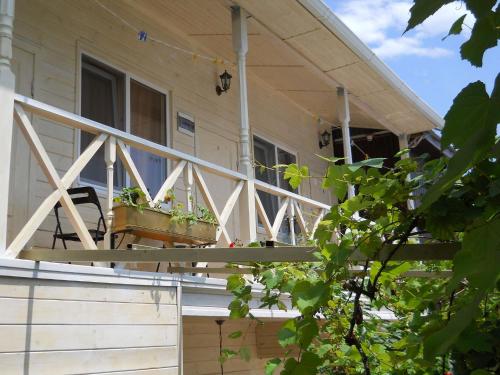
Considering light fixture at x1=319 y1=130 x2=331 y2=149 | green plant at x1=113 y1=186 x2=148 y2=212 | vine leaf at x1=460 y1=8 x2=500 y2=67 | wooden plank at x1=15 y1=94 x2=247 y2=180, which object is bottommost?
vine leaf at x1=460 y1=8 x2=500 y2=67

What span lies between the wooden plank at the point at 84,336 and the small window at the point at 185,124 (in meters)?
3.48

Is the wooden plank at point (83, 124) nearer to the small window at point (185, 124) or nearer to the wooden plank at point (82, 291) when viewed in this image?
the wooden plank at point (82, 291)

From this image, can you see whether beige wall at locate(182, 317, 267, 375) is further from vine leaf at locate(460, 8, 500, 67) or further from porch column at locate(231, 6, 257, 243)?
vine leaf at locate(460, 8, 500, 67)

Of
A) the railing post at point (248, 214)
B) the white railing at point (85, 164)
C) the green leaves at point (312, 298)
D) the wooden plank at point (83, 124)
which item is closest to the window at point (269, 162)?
the white railing at point (85, 164)

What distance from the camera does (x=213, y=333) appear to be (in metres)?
6.96

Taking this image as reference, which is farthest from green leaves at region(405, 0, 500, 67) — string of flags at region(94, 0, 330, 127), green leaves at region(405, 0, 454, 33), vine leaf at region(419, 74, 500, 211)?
string of flags at region(94, 0, 330, 127)

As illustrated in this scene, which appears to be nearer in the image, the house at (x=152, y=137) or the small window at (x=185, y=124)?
the house at (x=152, y=137)

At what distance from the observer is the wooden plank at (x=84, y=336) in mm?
3141

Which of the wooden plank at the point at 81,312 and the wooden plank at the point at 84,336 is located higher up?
the wooden plank at the point at 81,312

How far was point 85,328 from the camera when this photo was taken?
138 inches

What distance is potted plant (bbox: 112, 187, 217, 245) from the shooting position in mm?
4211

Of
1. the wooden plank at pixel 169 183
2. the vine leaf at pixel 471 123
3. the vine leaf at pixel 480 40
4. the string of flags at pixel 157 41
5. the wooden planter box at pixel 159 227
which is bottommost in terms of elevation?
the vine leaf at pixel 471 123

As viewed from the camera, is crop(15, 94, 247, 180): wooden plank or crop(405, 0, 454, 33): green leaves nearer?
crop(405, 0, 454, 33): green leaves

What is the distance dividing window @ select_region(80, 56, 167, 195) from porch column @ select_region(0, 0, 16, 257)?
2.29 metres
